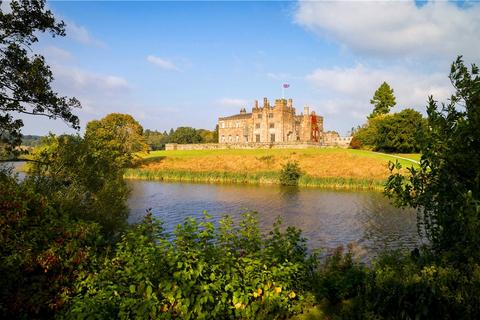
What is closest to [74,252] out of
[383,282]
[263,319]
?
[263,319]

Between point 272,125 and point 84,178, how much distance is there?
74.6 meters

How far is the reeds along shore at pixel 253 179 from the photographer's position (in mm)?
44281

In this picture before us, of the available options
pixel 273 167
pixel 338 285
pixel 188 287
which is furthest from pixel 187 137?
pixel 188 287

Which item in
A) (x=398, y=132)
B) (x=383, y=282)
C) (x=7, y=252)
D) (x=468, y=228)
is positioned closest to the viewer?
(x=383, y=282)

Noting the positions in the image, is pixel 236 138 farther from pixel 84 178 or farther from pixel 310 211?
pixel 84 178

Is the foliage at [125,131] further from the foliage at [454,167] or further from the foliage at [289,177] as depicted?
the foliage at [454,167]

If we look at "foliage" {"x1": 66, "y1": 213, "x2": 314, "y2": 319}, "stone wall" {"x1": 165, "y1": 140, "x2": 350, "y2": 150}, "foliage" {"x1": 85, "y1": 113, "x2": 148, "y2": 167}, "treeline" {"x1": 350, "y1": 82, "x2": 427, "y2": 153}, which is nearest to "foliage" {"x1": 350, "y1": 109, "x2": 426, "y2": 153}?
"treeline" {"x1": 350, "y1": 82, "x2": 427, "y2": 153}

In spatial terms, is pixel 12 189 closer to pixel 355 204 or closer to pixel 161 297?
pixel 161 297

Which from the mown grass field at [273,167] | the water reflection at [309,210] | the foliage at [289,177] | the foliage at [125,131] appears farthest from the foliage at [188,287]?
the foliage at [125,131]

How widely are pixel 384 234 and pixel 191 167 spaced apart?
5189 cm

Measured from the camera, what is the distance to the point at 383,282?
607cm

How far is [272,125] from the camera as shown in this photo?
87.9 metres

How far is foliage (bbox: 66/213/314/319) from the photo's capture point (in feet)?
22.0

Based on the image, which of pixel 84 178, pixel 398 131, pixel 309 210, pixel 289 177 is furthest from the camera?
pixel 398 131
